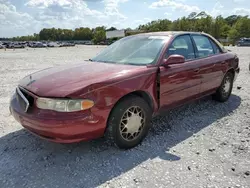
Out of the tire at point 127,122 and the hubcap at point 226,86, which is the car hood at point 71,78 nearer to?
the tire at point 127,122

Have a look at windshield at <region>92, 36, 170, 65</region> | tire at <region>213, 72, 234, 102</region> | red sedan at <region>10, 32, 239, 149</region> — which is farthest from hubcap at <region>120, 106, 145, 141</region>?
tire at <region>213, 72, 234, 102</region>

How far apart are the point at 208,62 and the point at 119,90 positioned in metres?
2.26

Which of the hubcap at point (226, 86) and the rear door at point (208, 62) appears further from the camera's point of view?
the hubcap at point (226, 86)

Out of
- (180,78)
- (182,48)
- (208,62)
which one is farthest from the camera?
(208,62)

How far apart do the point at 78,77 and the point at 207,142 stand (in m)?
2.05

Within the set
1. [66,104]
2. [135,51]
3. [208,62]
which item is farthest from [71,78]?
[208,62]

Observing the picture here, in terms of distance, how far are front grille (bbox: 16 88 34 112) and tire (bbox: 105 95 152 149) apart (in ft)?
3.26

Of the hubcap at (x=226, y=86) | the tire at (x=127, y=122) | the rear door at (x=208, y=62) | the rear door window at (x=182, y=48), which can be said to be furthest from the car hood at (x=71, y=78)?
the hubcap at (x=226, y=86)

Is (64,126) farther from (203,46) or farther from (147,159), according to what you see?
(203,46)

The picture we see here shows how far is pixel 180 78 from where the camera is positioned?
147 inches

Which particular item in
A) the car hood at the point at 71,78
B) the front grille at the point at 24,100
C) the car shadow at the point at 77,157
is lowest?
the car shadow at the point at 77,157

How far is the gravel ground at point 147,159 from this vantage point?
101 inches

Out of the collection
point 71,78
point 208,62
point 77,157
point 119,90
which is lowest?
point 77,157

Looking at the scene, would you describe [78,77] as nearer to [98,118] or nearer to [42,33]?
[98,118]
